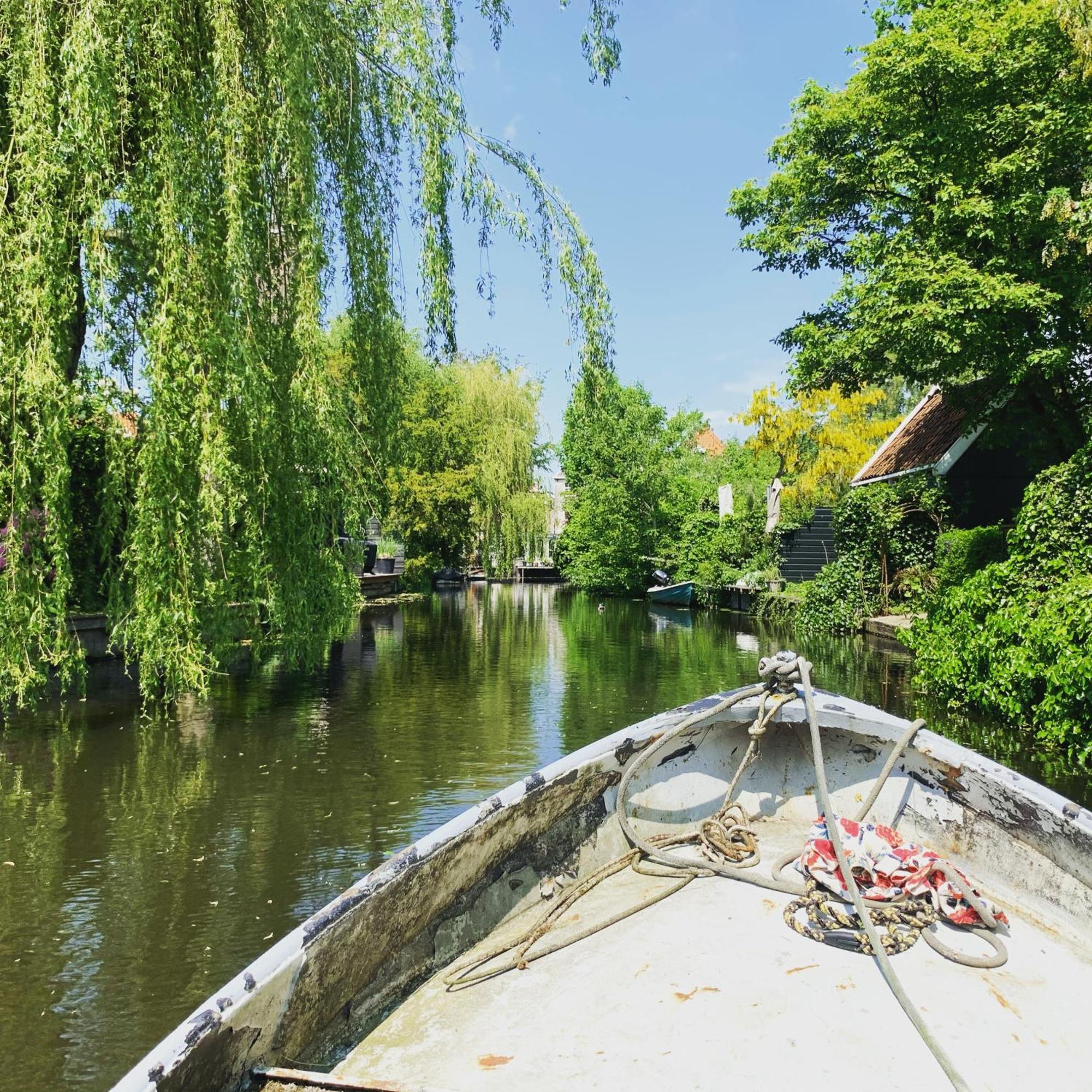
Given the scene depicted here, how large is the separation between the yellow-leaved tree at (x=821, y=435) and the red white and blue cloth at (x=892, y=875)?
28.2 m

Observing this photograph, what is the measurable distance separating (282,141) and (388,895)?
19.3 feet

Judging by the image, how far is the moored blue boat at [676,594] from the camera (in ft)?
104

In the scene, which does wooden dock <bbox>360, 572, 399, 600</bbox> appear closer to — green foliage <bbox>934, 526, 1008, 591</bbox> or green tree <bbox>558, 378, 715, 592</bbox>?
green tree <bbox>558, 378, 715, 592</bbox>

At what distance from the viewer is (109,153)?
6281 millimetres

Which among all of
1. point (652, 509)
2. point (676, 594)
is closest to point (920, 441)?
point (676, 594)

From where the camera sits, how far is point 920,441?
22750 millimetres

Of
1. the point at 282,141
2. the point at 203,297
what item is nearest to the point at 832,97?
the point at 282,141

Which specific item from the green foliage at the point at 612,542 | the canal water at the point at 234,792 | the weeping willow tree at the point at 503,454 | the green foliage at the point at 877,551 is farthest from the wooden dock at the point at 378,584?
the green foliage at the point at 877,551

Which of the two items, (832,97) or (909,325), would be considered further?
(832,97)

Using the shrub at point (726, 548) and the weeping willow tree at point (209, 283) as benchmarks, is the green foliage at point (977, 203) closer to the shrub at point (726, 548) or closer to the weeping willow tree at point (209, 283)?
the weeping willow tree at point (209, 283)

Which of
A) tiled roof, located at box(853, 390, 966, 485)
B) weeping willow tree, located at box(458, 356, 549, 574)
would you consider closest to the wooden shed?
tiled roof, located at box(853, 390, 966, 485)

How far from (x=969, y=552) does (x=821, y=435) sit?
17383 mm

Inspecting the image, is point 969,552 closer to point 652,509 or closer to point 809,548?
point 809,548

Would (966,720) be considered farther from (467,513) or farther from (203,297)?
(467,513)
